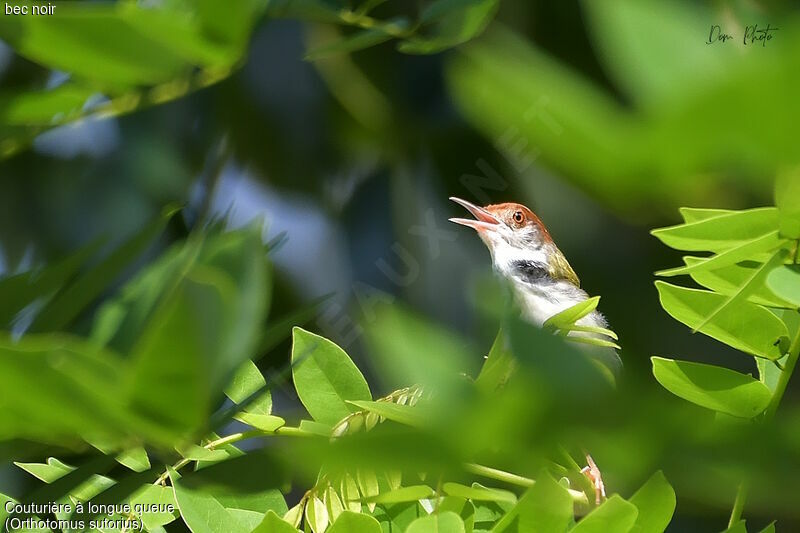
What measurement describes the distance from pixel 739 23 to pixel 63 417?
181 mm

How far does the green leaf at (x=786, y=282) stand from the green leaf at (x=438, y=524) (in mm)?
113

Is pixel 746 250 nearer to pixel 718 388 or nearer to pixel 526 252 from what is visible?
pixel 718 388

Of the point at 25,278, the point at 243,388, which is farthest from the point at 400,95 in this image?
the point at 25,278

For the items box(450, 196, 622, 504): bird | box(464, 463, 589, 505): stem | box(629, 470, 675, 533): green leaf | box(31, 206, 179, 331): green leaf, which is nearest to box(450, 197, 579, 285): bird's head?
box(450, 196, 622, 504): bird

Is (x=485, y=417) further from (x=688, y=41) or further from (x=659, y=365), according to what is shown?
(x=659, y=365)

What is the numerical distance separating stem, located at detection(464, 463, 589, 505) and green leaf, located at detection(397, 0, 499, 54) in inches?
5.5

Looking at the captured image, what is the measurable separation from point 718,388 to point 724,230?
3.1 inches

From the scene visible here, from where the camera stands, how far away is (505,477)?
32 centimetres

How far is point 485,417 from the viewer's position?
0.14m

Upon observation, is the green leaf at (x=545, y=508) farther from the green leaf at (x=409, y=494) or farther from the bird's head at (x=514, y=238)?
the bird's head at (x=514, y=238)

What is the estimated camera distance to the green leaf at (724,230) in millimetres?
264

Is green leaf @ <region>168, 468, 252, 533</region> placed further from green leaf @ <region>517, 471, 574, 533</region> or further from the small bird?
the small bird

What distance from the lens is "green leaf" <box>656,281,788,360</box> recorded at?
13.2 inches
